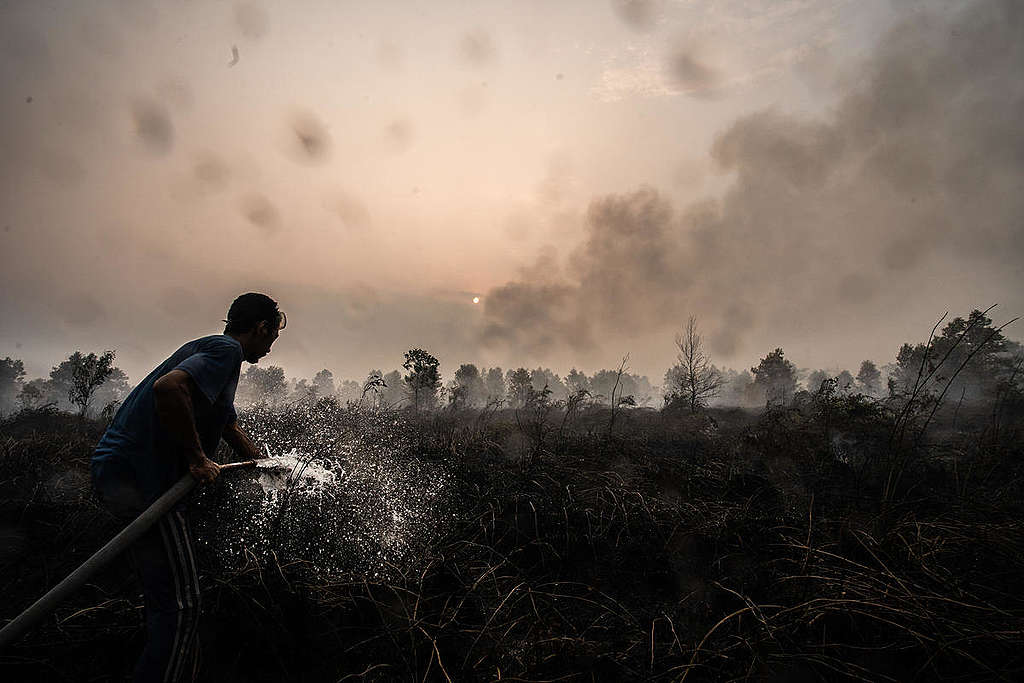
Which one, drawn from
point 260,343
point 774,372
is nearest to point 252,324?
point 260,343

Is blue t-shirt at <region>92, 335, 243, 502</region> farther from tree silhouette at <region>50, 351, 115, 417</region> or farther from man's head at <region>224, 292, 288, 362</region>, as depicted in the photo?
tree silhouette at <region>50, 351, 115, 417</region>

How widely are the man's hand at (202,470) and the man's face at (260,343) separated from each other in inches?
29.2

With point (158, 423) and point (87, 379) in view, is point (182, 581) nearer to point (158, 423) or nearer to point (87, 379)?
point (158, 423)

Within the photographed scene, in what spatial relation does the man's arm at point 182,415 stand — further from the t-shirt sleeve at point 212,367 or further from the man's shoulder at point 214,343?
the man's shoulder at point 214,343

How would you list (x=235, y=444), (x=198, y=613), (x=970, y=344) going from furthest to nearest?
(x=970, y=344)
(x=235, y=444)
(x=198, y=613)

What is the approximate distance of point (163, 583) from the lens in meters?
2.30

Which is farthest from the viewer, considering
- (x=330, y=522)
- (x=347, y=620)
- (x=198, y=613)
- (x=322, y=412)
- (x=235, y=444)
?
(x=322, y=412)

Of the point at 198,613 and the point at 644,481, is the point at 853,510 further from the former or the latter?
the point at 198,613

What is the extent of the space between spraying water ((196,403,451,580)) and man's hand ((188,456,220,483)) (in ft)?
3.09

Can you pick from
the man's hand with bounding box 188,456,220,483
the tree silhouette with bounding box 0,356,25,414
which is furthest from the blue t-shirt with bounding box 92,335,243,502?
the tree silhouette with bounding box 0,356,25,414

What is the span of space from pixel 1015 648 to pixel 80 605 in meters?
5.38

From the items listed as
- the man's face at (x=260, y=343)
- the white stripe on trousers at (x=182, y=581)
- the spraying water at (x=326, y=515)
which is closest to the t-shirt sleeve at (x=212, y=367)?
the man's face at (x=260, y=343)

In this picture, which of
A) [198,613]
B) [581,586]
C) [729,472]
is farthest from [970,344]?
[198,613]

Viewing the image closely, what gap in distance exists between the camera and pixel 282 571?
2.94m
